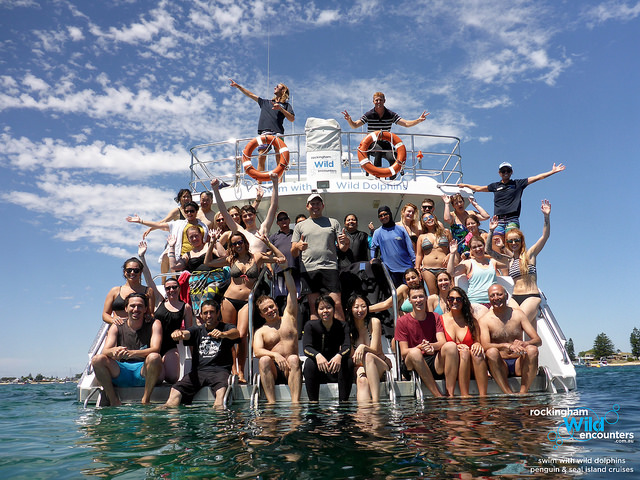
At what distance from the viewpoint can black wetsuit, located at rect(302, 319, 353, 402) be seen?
16.8 ft

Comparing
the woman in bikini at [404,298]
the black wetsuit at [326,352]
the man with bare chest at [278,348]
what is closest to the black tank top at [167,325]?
the man with bare chest at [278,348]

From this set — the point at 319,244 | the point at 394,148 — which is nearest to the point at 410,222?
the point at 319,244

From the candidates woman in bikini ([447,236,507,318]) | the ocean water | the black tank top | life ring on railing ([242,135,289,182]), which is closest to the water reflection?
the ocean water

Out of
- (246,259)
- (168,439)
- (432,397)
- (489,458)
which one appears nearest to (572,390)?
(432,397)

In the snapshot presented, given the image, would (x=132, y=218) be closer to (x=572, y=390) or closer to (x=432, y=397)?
(x=432, y=397)

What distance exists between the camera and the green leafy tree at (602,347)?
78.2 metres

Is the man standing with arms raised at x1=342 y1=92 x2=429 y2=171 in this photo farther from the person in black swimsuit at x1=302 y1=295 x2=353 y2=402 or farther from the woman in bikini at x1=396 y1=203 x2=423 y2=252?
the person in black swimsuit at x1=302 y1=295 x2=353 y2=402

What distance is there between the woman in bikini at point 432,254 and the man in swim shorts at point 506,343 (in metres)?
1.29

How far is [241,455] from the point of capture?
2.88 metres

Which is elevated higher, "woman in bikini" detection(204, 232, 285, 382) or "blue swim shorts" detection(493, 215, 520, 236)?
"blue swim shorts" detection(493, 215, 520, 236)

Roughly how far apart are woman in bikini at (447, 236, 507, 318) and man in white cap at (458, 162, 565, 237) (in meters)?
1.45

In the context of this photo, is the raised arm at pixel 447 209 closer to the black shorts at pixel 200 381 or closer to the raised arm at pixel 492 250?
the raised arm at pixel 492 250

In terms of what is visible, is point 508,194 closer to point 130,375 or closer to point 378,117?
point 378,117

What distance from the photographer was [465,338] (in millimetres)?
5523
